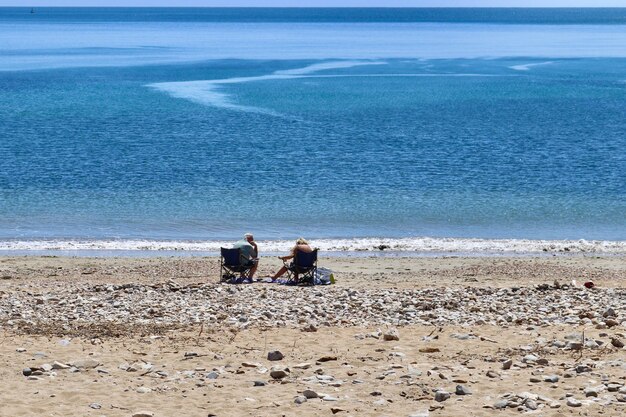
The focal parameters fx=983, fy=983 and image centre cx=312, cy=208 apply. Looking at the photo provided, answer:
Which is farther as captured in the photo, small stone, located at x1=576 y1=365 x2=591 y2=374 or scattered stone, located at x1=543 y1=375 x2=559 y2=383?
small stone, located at x1=576 y1=365 x2=591 y2=374

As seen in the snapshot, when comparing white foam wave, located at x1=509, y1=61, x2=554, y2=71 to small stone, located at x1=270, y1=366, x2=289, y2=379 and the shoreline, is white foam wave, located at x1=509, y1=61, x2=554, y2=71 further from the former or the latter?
small stone, located at x1=270, y1=366, x2=289, y2=379

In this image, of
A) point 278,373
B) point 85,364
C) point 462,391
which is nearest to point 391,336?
point 278,373

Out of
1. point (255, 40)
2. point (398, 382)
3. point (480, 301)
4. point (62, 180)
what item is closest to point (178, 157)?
point (62, 180)

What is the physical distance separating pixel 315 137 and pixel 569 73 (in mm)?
46095

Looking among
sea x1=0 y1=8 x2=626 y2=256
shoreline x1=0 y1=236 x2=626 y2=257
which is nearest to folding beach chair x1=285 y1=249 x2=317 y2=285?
shoreline x1=0 y1=236 x2=626 y2=257

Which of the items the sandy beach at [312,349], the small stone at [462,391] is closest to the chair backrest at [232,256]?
the sandy beach at [312,349]

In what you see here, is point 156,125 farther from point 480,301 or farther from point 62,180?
point 480,301

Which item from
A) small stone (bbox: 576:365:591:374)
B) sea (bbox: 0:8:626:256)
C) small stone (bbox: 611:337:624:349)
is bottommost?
small stone (bbox: 576:365:591:374)

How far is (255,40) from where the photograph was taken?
153 metres

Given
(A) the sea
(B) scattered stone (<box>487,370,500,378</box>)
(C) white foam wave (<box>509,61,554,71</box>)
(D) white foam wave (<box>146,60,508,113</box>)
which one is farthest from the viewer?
(C) white foam wave (<box>509,61,554,71</box>)

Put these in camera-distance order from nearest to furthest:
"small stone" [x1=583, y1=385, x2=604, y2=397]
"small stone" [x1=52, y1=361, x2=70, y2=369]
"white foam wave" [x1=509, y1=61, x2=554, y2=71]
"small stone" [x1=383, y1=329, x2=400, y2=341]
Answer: "small stone" [x1=583, y1=385, x2=604, y2=397], "small stone" [x1=52, y1=361, x2=70, y2=369], "small stone" [x1=383, y1=329, x2=400, y2=341], "white foam wave" [x1=509, y1=61, x2=554, y2=71]

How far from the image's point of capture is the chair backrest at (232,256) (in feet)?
68.3

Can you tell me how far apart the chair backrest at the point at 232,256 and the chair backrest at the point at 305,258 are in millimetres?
1299

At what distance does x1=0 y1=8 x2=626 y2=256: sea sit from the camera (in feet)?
104
